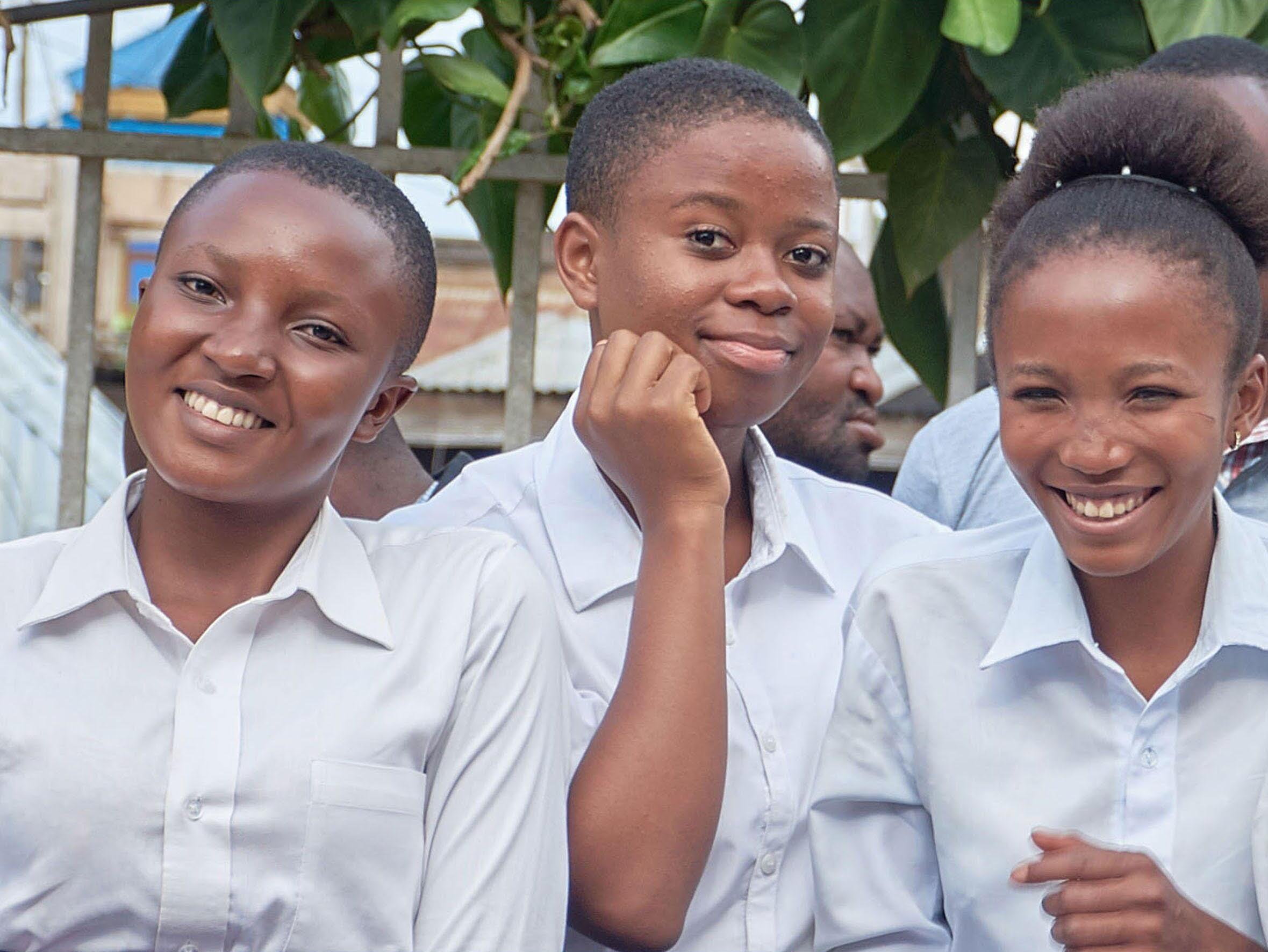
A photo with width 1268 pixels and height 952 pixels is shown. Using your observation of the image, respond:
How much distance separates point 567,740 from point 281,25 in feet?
5.95

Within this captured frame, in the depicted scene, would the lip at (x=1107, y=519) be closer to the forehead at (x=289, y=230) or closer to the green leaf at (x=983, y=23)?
the forehead at (x=289, y=230)

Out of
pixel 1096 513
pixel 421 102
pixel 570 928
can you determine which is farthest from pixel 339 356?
pixel 421 102

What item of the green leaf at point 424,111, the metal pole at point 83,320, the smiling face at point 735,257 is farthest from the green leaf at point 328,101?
the smiling face at point 735,257

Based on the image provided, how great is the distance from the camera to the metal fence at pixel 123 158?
3.20 meters

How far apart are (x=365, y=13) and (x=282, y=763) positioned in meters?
1.87

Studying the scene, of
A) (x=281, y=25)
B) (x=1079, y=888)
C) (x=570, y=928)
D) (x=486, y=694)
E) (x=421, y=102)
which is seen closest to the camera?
(x=1079, y=888)

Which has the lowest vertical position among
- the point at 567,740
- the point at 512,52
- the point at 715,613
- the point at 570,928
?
the point at 570,928

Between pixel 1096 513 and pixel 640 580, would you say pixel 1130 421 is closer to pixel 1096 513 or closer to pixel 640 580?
pixel 1096 513

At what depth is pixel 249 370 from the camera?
1.85 meters

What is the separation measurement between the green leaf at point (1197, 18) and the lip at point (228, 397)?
1975mm

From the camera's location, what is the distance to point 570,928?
1978 mm

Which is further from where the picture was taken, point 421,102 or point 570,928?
point 421,102

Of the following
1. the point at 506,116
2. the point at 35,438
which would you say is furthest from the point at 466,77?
the point at 35,438

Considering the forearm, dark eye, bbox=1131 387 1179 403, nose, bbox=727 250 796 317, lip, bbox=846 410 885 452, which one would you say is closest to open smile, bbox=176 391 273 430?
the forearm
